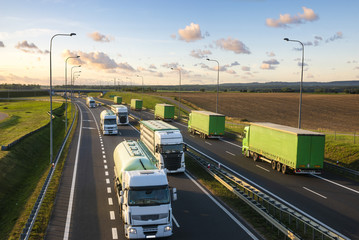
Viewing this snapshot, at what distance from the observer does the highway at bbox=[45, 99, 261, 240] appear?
14609mm

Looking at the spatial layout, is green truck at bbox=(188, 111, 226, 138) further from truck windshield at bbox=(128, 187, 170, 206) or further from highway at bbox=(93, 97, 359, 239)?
truck windshield at bbox=(128, 187, 170, 206)

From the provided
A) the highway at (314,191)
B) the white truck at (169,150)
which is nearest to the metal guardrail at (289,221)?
the highway at (314,191)

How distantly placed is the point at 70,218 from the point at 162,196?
5.92 m

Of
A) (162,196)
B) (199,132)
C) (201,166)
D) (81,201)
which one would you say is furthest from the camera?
(199,132)

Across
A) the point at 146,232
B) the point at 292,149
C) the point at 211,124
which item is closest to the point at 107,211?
the point at 146,232

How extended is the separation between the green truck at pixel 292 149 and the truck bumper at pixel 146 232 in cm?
1479

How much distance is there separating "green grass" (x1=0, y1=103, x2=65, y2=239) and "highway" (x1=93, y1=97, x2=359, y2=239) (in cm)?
1504

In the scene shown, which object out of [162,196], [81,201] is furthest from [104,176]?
[162,196]

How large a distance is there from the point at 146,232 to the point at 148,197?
53.7 inches

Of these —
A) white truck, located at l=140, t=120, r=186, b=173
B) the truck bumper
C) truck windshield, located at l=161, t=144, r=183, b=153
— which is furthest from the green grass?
truck windshield, located at l=161, t=144, r=183, b=153

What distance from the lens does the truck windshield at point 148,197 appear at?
13.2 m

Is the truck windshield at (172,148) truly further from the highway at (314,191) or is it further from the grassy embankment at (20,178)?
the grassy embankment at (20,178)

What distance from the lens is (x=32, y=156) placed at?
3800 centimetres

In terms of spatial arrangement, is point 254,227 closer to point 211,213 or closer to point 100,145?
point 211,213
